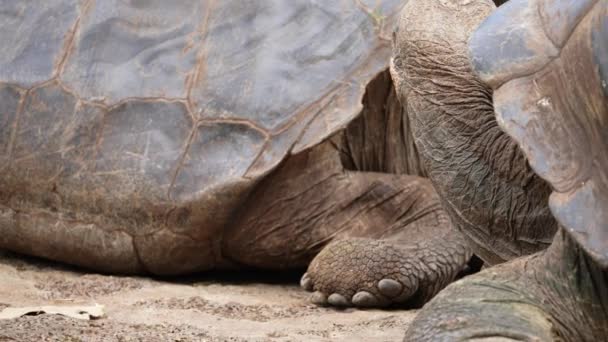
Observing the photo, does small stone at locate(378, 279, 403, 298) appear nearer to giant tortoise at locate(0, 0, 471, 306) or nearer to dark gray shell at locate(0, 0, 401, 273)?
giant tortoise at locate(0, 0, 471, 306)

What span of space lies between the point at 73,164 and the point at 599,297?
263 centimetres

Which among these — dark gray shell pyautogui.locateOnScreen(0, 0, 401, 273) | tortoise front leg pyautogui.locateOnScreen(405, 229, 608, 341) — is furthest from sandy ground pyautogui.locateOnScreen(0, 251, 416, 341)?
tortoise front leg pyautogui.locateOnScreen(405, 229, 608, 341)

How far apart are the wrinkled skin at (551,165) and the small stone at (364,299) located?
61.7 inches

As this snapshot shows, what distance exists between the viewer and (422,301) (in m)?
4.44

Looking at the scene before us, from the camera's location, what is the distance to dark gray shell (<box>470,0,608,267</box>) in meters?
2.50

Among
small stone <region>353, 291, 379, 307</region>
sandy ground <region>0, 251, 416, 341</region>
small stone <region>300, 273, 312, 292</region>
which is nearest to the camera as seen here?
sandy ground <region>0, 251, 416, 341</region>

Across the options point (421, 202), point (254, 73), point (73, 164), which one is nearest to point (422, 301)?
point (421, 202)

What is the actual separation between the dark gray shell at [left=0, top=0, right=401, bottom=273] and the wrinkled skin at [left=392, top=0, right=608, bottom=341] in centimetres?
191

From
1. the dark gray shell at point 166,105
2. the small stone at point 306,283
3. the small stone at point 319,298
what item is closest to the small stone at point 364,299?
the small stone at point 319,298

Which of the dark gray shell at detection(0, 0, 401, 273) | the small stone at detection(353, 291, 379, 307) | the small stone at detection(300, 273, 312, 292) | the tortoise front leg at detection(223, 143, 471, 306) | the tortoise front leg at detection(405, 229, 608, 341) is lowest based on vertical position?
the small stone at detection(353, 291, 379, 307)

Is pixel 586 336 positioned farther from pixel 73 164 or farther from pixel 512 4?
pixel 73 164

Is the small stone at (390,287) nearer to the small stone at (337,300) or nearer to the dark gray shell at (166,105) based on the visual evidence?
the small stone at (337,300)

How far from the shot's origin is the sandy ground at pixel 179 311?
11.2ft

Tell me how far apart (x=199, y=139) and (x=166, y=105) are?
0.18 metres
